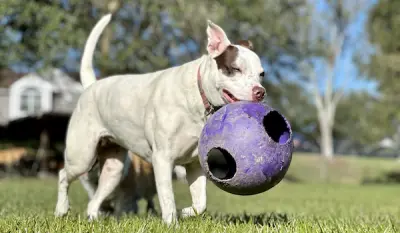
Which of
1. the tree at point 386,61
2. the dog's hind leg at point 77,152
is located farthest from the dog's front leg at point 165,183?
the tree at point 386,61

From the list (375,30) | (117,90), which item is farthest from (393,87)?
(117,90)

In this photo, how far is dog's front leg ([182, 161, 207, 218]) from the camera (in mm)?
4801

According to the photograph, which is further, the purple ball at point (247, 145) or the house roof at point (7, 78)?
the house roof at point (7, 78)

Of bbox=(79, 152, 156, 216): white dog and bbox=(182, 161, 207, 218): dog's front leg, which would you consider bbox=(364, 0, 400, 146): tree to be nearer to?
bbox=(79, 152, 156, 216): white dog

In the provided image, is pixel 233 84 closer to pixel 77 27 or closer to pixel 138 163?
pixel 138 163

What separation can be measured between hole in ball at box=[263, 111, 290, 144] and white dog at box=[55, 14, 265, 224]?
17 cm

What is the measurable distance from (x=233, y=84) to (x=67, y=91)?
1328 inches

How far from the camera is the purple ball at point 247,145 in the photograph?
3943 mm

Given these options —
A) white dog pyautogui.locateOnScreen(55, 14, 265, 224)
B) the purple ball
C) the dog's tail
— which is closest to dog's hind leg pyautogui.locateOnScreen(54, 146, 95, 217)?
white dog pyautogui.locateOnScreen(55, 14, 265, 224)

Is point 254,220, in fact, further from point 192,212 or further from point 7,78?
point 7,78

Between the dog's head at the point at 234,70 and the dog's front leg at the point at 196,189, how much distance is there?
0.88m

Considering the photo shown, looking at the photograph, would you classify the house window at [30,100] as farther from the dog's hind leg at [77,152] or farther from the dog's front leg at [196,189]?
the dog's front leg at [196,189]

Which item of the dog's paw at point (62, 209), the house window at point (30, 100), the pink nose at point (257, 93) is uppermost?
the pink nose at point (257, 93)

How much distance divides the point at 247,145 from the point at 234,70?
608 millimetres
